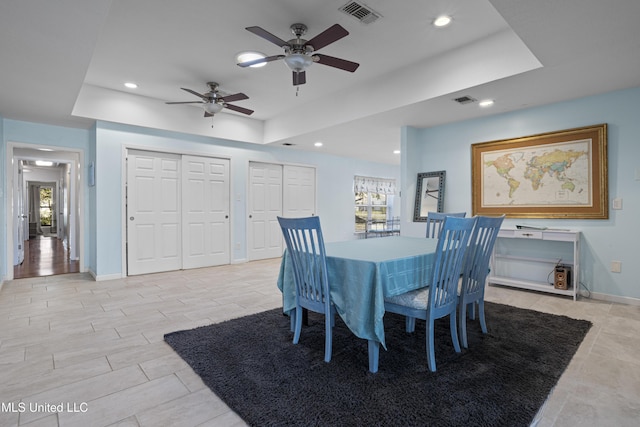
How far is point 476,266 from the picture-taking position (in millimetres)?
2434

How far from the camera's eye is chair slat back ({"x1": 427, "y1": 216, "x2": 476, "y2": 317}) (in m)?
1.96

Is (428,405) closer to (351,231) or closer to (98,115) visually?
(98,115)

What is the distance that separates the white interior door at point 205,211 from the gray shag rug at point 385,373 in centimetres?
303

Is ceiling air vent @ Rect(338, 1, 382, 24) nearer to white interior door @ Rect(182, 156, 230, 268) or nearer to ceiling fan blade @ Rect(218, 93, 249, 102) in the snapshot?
ceiling fan blade @ Rect(218, 93, 249, 102)

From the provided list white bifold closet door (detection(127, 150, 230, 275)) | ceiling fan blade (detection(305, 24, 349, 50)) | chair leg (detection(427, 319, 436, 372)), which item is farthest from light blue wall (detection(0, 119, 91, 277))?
chair leg (detection(427, 319, 436, 372))

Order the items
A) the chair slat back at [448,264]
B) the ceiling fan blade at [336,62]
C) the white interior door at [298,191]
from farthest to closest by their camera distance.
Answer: the white interior door at [298,191] < the ceiling fan blade at [336,62] < the chair slat back at [448,264]

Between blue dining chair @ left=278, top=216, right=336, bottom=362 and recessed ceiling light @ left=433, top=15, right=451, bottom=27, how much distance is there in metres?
2.13

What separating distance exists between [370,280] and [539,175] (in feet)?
10.5

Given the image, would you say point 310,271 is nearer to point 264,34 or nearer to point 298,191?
point 264,34

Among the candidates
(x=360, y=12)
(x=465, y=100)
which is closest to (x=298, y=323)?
(x=360, y=12)

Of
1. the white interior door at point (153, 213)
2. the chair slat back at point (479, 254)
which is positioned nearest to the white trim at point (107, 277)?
the white interior door at point (153, 213)

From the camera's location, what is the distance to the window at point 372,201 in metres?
8.32

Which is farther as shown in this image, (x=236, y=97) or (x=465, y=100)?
(x=236, y=97)

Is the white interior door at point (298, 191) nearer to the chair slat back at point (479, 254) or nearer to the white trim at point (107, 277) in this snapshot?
the white trim at point (107, 277)
